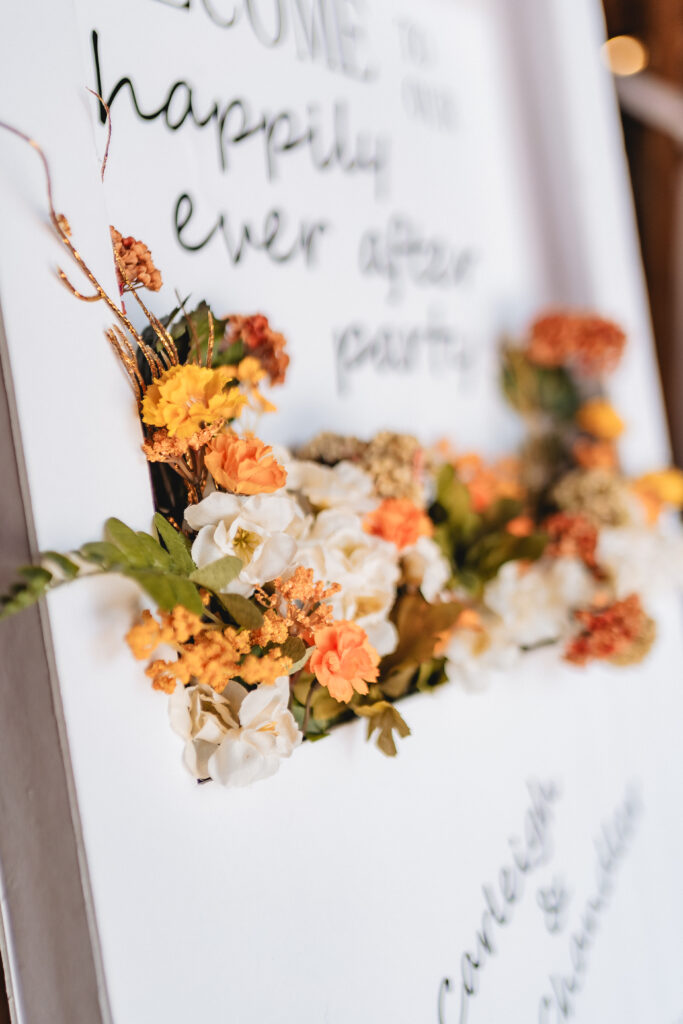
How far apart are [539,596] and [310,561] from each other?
0.40 metres

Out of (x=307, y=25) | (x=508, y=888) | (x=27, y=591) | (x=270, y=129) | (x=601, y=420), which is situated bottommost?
(x=508, y=888)

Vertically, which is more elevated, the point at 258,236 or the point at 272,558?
the point at 258,236

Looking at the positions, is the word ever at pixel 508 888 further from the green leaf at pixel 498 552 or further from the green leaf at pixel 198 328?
the green leaf at pixel 198 328

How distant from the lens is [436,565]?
2.65ft

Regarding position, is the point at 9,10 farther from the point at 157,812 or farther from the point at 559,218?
the point at 559,218

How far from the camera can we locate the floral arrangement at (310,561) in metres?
0.59

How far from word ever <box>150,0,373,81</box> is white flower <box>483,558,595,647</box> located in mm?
738

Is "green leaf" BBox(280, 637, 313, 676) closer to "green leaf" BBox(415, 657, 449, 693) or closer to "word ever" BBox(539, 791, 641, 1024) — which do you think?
"green leaf" BBox(415, 657, 449, 693)

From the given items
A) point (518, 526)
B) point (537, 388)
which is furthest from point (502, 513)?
point (537, 388)

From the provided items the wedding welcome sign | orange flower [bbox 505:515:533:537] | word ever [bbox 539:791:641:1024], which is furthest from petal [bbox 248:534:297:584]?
word ever [bbox 539:791:641:1024]

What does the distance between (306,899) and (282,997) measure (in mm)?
82

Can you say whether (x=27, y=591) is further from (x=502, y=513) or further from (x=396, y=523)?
(x=502, y=513)

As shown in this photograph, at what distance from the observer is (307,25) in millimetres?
892

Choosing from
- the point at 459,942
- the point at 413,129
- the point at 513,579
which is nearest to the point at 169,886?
the point at 459,942
